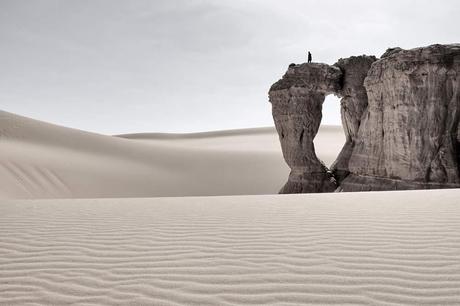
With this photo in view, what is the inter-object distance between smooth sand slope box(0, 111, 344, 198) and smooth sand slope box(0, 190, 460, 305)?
1354cm

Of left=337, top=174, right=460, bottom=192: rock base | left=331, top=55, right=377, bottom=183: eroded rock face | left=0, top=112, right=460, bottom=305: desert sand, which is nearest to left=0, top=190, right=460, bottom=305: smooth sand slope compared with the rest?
left=0, top=112, right=460, bottom=305: desert sand

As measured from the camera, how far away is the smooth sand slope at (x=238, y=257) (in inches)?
113

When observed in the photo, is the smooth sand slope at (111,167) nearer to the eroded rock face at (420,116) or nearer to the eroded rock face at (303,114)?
the eroded rock face at (303,114)

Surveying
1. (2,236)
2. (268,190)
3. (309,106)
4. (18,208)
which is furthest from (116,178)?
(2,236)

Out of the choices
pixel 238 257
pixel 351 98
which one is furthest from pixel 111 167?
pixel 238 257

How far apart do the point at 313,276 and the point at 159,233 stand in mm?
2214

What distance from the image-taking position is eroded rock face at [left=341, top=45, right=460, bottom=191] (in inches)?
532

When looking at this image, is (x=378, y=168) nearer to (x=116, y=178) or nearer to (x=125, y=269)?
(x=125, y=269)

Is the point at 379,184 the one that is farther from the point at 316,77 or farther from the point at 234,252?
the point at 234,252

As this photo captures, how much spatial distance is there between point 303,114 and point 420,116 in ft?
19.1

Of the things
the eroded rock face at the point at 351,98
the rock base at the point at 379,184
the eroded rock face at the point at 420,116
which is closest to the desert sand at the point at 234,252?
the rock base at the point at 379,184

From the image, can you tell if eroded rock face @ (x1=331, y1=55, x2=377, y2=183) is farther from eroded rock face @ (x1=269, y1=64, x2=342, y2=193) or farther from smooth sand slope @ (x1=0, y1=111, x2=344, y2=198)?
smooth sand slope @ (x1=0, y1=111, x2=344, y2=198)

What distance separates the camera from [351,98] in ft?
60.6

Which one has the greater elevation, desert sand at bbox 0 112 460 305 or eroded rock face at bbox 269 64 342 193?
eroded rock face at bbox 269 64 342 193
